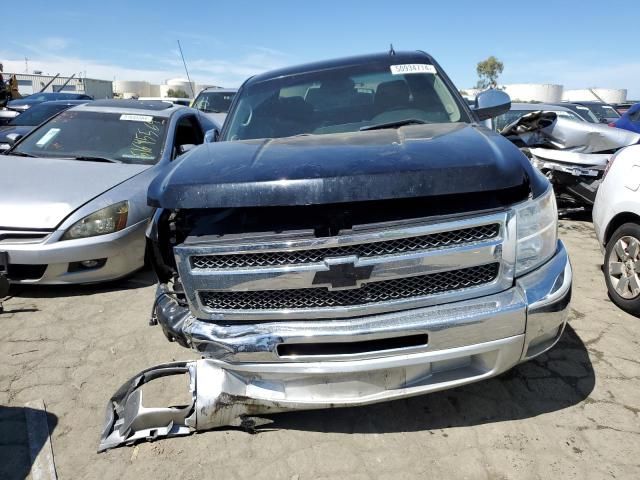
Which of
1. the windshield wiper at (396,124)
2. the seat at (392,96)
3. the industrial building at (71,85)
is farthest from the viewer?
the industrial building at (71,85)

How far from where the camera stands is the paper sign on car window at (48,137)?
5359 millimetres

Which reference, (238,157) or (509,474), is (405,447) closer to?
(509,474)

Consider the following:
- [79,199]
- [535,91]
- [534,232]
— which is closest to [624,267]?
[534,232]

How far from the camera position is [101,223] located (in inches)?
163

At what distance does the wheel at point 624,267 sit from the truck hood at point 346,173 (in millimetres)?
1896

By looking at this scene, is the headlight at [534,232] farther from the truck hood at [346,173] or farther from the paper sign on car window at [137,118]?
the paper sign on car window at [137,118]

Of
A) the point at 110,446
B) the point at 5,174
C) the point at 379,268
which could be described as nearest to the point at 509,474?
the point at 379,268

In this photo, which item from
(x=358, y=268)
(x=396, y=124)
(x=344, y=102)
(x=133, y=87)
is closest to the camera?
(x=358, y=268)

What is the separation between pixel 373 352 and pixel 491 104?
2.35 m

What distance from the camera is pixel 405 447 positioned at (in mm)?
2395

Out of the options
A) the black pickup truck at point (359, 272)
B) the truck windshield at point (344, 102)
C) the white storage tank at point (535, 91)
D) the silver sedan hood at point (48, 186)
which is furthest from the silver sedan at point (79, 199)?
the white storage tank at point (535, 91)

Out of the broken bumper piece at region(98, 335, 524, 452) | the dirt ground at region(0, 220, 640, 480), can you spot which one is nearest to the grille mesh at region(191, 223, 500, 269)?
the broken bumper piece at region(98, 335, 524, 452)

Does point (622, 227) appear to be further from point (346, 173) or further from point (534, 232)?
point (346, 173)

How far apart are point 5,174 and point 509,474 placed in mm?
4772
